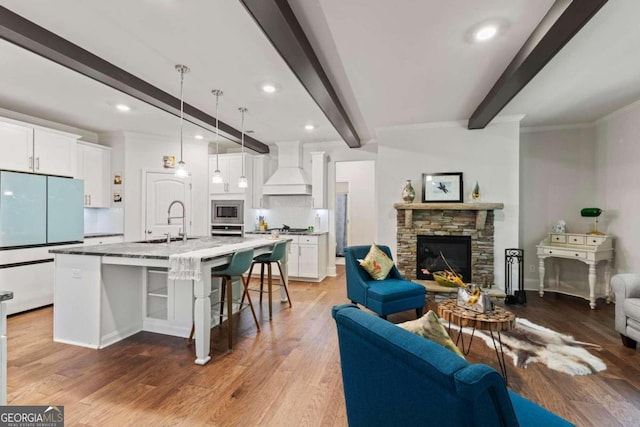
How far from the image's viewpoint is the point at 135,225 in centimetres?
494

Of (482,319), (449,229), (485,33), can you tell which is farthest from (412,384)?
(449,229)

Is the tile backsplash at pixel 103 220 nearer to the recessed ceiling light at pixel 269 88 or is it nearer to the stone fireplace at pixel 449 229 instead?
the recessed ceiling light at pixel 269 88

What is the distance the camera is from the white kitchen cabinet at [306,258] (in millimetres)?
5309

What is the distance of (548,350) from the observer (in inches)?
104

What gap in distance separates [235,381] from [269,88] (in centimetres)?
285

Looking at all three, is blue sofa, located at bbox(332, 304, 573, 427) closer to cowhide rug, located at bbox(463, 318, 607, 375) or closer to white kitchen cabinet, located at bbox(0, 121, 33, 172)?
cowhide rug, located at bbox(463, 318, 607, 375)

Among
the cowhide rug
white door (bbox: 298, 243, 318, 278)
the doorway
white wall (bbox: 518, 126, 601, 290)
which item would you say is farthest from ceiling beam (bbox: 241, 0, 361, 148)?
the doorway

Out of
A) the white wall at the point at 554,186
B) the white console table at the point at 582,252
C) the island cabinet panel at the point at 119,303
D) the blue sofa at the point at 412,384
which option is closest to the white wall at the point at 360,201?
the white wall at the point at 554,186

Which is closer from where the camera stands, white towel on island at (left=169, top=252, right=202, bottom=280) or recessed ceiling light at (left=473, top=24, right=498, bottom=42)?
recessed ceiling light at (left=473, top=24, right=498, bottom=42)

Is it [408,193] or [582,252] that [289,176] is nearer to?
[408,193]

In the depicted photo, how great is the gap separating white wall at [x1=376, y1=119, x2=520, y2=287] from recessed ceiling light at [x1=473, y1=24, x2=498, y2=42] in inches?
88.6

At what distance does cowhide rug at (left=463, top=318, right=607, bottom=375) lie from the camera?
239 cm

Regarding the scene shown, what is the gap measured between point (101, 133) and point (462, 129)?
231 inches

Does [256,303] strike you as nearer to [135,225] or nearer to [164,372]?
[164,372]
